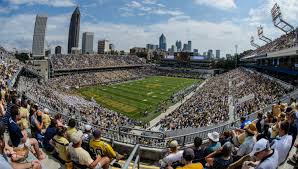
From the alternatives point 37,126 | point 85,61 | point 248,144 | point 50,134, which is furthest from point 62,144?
point 85,61

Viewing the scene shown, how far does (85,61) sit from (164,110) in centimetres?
5483

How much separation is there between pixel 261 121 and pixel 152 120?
29.9m

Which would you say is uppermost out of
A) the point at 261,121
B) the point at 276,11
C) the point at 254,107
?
the point at 276,11

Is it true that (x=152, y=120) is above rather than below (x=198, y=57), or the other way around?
below

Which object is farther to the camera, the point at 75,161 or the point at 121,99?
the point at 121,99

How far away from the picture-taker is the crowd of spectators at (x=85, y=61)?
83.2 m

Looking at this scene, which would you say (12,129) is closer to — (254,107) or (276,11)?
(254,107)

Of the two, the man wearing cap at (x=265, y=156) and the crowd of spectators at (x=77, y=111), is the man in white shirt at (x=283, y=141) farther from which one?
the crowd of spectators at (x=77, y=111)

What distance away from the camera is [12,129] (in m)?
6.99

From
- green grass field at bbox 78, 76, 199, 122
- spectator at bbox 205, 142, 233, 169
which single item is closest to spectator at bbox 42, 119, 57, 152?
spectator at bbox 205, 142, 233, 169

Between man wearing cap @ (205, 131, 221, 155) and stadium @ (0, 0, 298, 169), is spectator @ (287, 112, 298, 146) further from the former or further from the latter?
man wearing cap @ (205, 131, 221, 155)

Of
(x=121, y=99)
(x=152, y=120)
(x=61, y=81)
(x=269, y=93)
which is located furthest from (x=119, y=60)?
(x=269, y=93)

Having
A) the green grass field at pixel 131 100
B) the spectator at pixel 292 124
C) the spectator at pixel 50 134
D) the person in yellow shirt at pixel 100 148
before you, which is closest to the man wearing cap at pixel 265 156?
the spectator at pixel 292 124

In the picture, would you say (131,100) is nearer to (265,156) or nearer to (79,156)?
(79,156)
